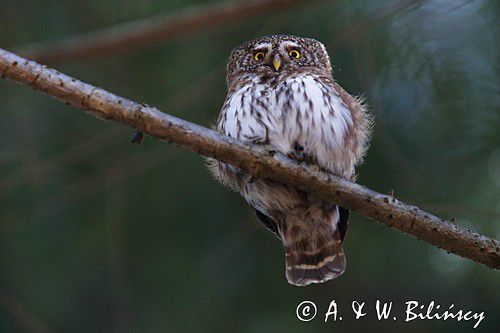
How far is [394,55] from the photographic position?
3678mm

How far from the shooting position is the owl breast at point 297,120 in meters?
3.11

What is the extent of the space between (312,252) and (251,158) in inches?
38.0

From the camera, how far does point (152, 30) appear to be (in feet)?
12.0

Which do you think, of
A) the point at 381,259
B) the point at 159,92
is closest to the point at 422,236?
the point at 381,259

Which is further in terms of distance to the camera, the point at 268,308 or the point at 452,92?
the point at 268,308

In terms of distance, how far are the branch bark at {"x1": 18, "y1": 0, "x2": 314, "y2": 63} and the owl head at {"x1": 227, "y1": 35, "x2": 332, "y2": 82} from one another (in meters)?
0.15

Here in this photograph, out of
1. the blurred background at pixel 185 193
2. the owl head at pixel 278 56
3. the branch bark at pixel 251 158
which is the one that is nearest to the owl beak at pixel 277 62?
the owl head at pixel 278 56

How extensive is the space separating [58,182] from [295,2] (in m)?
1.54

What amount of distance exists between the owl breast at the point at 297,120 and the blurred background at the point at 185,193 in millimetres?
464

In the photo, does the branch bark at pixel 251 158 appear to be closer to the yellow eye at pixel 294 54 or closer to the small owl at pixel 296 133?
the small owl at pixel 296 133

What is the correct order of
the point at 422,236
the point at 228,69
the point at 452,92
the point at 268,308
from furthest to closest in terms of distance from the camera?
the point at 268,308, the point at 228,69, the point at 452,92, the point at 422,236

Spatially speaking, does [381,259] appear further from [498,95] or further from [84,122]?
[84,122]

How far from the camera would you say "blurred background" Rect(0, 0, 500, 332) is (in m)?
3.66

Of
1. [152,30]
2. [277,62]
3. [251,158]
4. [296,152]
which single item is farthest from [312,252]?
[152,30]
